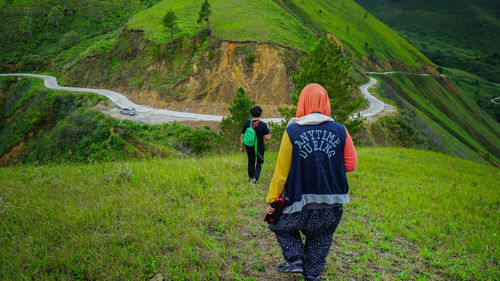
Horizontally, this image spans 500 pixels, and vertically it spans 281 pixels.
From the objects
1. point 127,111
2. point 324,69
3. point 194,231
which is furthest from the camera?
point 127,111

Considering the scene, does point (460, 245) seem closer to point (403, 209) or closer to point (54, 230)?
point (403, 209)

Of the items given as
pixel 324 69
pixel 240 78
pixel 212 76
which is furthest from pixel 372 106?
pixel 324 69

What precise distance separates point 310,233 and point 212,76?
1287 inches

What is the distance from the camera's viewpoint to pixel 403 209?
5.35 m

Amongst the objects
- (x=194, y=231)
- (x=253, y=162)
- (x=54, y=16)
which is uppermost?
(x=54, y=16)

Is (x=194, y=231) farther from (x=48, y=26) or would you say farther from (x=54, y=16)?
(x=48, y=26)

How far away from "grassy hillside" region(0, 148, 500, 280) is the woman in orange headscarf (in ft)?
2.39

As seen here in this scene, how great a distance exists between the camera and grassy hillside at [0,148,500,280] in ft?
9.62

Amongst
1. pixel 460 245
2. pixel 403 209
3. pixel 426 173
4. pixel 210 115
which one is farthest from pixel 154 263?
pixel 210 115

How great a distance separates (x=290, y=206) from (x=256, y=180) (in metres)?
3.64

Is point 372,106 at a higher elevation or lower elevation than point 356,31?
lower

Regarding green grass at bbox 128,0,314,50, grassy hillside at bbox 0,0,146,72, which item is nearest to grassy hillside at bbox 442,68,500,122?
green grass at bbox 128,0,314,50

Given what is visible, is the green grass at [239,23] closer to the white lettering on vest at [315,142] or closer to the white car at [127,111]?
the white car at [127,111]

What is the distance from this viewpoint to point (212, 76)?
33.6 metres
